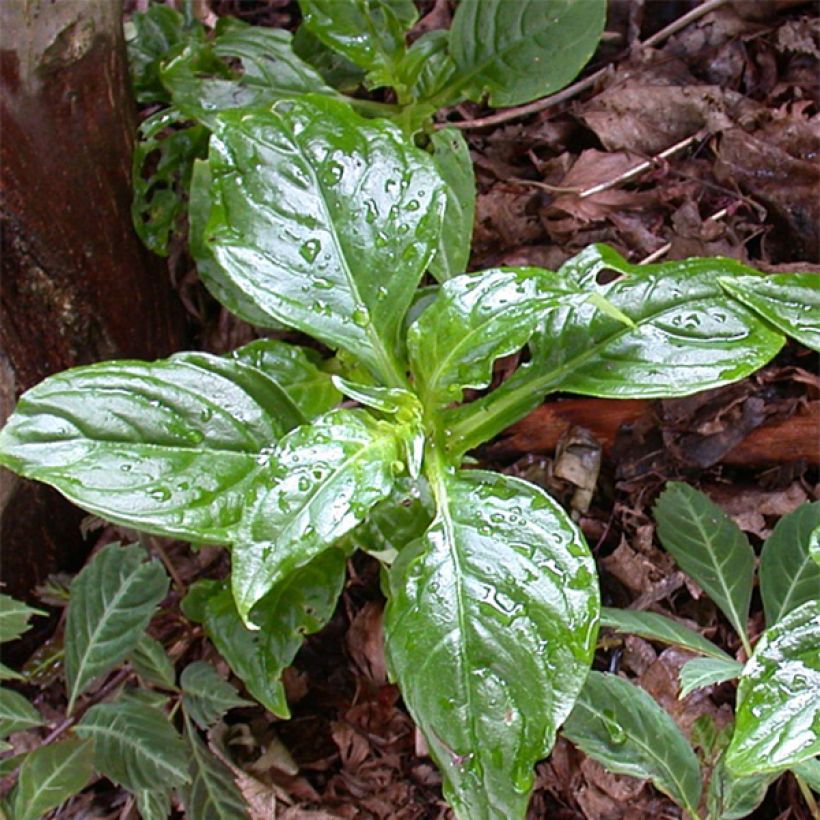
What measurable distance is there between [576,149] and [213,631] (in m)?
1.14

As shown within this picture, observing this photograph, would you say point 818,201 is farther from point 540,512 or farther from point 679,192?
point 540,512

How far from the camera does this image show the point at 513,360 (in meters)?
1.78

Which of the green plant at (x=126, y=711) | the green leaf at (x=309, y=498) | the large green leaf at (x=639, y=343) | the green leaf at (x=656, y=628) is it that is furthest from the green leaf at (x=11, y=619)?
the green leaf at (x=656, y=628)

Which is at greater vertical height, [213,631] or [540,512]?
[540,512]

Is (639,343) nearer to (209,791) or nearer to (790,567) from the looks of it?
(790,567)

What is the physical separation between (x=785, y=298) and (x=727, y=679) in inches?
18.8

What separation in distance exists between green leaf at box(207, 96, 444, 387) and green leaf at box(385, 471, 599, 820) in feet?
0.97

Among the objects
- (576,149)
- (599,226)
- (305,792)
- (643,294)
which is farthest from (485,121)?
(305,792)

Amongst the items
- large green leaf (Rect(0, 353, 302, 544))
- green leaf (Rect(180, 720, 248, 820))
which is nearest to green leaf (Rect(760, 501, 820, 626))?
large green leaf (Rect(0, 353, 302, 544))

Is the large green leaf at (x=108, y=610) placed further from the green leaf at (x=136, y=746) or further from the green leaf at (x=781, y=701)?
the green leaf at (x=781, y=701)

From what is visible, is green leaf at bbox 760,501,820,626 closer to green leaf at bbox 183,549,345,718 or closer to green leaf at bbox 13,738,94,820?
green leaf at bbox 183,549,345,718

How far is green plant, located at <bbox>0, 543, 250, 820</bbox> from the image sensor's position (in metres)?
1.43

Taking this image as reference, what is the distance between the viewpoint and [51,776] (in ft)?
4.50

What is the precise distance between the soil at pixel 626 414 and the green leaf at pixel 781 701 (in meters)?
0.50
